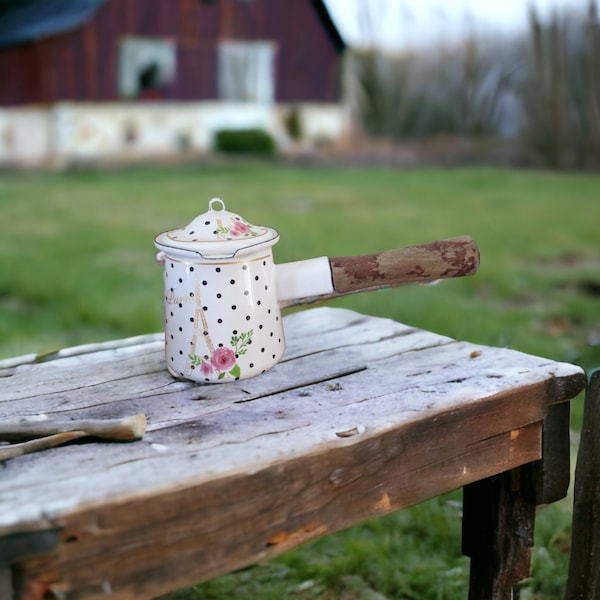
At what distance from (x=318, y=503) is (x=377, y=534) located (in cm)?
85

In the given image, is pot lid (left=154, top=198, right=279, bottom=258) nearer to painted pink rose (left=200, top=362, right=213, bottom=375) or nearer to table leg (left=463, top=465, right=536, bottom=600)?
painted pink rose (left=200, top=362, right=213, bottom=375)

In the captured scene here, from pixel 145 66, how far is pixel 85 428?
872 centimetres

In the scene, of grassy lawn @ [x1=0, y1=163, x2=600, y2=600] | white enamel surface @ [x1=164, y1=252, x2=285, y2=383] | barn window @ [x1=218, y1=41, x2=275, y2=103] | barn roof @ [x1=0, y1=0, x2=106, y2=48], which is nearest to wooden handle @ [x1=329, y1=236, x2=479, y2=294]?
white enamel surface @ [x1=164, y1=252, x2=285, y2=383]

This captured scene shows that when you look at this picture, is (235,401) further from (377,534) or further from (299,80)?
(299,80)

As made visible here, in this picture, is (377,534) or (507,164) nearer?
(377,534)

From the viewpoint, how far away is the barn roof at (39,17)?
8547mm

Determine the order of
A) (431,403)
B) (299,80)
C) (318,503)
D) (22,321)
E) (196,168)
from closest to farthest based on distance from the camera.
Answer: (318,503) < (431,403) < (22,321) < (196,168) < (299,80)

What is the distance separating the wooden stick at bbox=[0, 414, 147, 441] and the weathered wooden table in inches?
0.6

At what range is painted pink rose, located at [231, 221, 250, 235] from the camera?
109 centimetres

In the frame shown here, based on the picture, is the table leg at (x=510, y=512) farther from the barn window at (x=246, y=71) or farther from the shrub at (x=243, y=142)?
the barn window at (x=246, y=71)

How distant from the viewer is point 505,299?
11.4 feet

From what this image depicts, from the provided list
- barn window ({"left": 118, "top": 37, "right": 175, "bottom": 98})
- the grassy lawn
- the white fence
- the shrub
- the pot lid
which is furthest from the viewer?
the shrub

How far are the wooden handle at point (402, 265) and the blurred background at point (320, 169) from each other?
0.48 m

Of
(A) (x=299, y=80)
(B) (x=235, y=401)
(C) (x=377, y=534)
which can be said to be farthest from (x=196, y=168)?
(B) (x=235, y=401)
